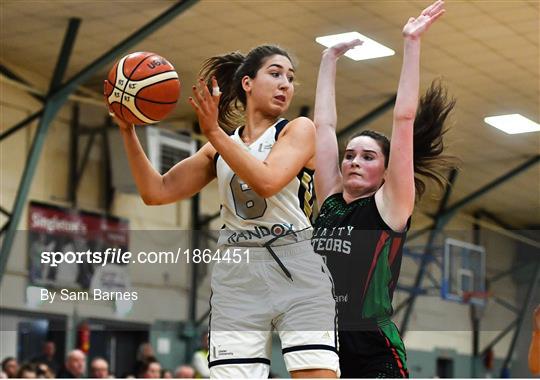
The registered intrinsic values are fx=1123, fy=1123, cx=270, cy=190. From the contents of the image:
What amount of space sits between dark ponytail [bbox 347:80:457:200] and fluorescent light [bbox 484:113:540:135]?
15708 millimetres

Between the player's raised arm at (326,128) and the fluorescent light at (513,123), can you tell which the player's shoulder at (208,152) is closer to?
the player's raised arm at (326,128)

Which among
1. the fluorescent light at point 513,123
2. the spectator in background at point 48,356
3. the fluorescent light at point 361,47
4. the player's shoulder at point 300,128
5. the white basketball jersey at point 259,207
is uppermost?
the fluorescent light at point 513,123

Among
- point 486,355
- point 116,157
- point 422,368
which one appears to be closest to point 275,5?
point 116,157

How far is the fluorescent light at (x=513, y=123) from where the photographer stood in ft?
67.1

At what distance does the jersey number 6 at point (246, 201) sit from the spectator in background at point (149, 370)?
9484mm

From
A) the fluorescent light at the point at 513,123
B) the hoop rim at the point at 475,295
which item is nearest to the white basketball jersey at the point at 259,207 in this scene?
the fluorescent light at the point at 513,123

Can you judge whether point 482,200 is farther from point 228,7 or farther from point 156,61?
point 156,61

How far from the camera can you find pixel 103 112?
58.7 feet

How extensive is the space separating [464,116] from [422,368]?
718cm

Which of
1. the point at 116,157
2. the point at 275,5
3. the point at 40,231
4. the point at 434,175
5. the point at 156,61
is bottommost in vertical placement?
the point at 434,175

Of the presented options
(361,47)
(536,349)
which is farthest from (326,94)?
(361,47)

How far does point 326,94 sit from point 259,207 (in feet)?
3.03

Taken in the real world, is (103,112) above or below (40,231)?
above

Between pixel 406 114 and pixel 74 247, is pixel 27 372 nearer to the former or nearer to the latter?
pixel 74 247
